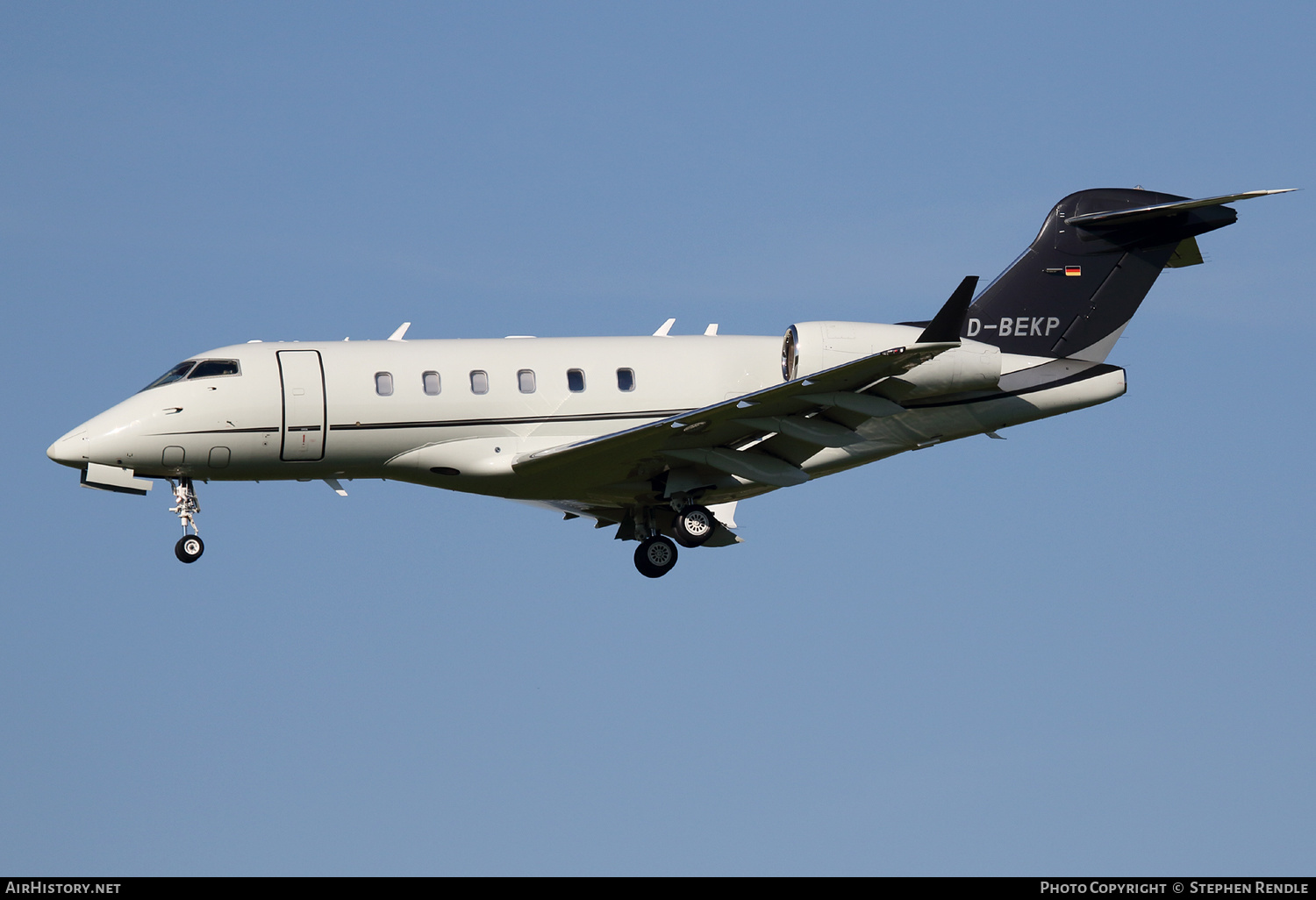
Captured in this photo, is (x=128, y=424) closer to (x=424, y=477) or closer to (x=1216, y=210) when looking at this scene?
(x=424, y=477)

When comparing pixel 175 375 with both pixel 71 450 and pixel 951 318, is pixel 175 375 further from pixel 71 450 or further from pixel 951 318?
pixel 951 318

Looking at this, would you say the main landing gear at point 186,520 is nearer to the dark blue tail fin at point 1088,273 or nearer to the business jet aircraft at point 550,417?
the business jet aircraft at point 550,417

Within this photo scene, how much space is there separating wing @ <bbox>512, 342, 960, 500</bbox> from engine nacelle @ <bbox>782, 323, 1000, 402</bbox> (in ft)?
2.43

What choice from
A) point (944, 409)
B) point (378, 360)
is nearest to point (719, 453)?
point (944, 409)

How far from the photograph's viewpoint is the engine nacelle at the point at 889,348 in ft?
85.5

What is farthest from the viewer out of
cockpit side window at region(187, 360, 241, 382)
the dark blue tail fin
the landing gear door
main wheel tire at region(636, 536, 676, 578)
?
the dark blue tail fin

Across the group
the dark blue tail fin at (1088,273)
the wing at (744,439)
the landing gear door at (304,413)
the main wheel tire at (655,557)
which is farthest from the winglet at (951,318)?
the landing gear door at (304,413)

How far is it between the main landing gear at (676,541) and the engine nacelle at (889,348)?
2.70 metres

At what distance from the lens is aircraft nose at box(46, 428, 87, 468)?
26.6m

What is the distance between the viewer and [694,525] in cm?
2744

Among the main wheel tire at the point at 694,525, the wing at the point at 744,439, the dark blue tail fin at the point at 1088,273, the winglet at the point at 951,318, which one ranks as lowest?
the main wheel tire at the point at 694,525

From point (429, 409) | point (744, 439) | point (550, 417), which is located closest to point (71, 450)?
point (429, 409)

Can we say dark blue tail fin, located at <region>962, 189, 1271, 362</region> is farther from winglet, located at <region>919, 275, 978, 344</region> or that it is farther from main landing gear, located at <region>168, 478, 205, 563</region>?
main landing gear, located at <region>168, 478, 205, 563</region>

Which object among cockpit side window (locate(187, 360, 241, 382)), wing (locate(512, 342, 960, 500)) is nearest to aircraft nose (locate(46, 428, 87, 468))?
cockpit side window (locate(187, 360, 241, 382))
